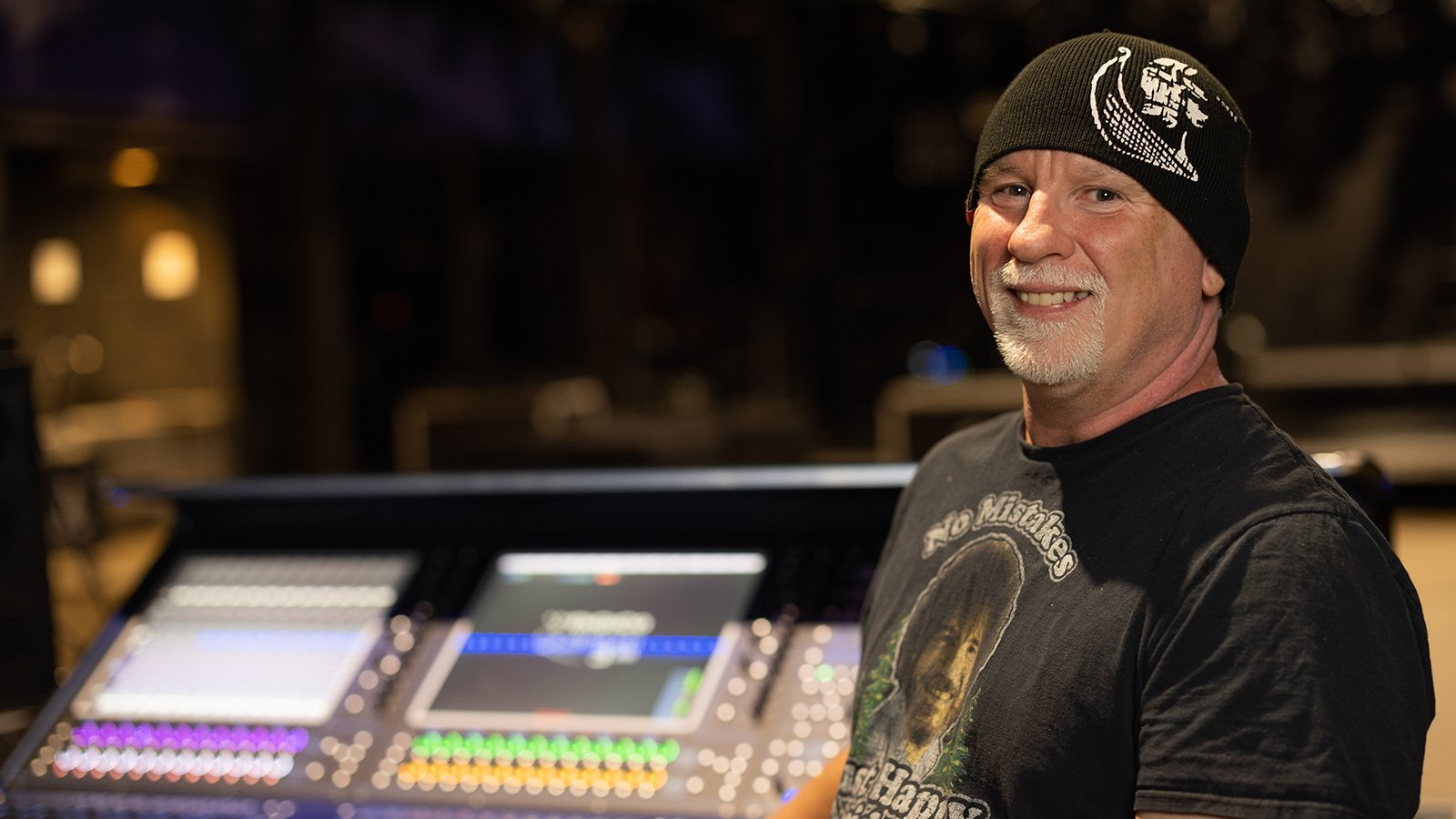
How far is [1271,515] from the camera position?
3.44 feet

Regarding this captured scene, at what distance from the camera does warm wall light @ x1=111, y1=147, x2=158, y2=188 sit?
7.77 m

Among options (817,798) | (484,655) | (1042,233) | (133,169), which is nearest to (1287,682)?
(1042,233)

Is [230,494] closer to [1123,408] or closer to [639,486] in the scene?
[639,486]

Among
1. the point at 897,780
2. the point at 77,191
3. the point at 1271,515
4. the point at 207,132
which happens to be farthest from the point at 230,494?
the point at 77,191

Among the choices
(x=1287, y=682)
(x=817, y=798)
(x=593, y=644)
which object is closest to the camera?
(x=1287, y=682)

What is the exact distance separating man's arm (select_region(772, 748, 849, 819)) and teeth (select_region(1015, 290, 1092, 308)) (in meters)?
0.52

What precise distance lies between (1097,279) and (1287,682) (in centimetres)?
39

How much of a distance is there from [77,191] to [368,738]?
735cm

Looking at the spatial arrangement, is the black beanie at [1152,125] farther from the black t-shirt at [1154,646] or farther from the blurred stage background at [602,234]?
the blurred stage background at [602,234]

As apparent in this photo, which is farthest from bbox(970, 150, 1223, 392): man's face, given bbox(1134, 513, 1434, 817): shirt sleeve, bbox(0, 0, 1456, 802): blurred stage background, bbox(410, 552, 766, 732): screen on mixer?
bbox(0, 0, 1456, 802): blurred stage background

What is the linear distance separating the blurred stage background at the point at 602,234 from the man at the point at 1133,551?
273 centimetres

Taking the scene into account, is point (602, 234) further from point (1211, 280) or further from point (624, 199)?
point (1211, 280)

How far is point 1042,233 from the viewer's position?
4.01ft

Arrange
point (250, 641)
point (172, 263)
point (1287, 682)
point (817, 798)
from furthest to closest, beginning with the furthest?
point (172, 263) < point (250, 641) < point (817, 798) < point (1287, 682)
